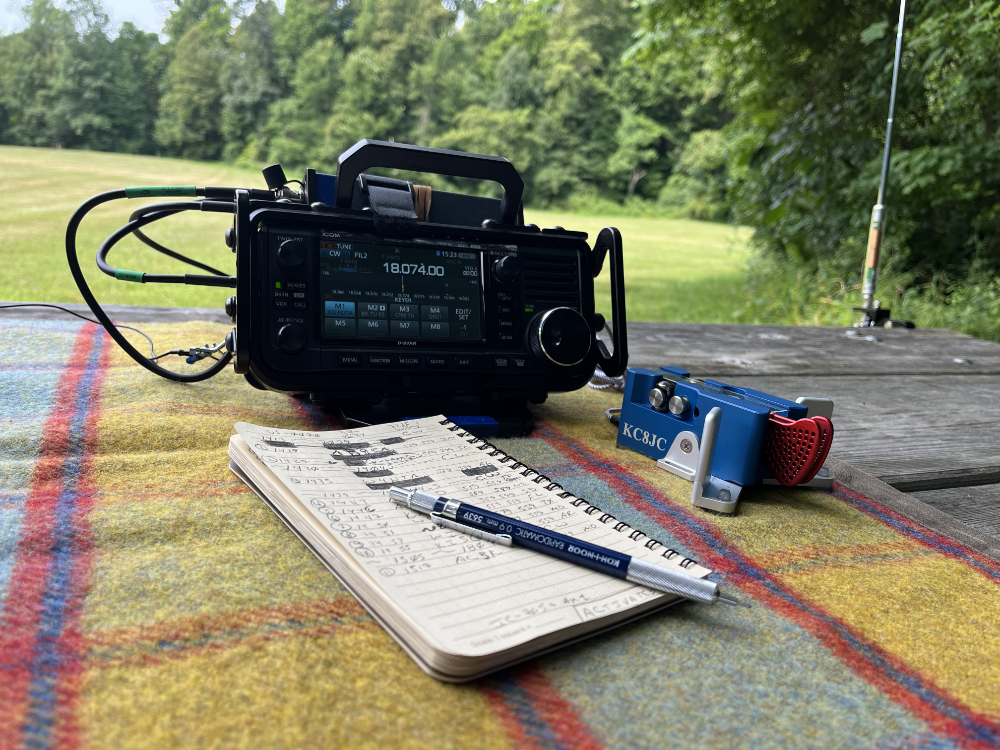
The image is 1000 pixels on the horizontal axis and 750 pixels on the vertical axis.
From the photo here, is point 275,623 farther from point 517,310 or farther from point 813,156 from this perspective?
point 813,156

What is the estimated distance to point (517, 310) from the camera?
80cm

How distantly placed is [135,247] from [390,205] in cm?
142

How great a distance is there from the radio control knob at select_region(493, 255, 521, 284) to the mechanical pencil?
0.35 m

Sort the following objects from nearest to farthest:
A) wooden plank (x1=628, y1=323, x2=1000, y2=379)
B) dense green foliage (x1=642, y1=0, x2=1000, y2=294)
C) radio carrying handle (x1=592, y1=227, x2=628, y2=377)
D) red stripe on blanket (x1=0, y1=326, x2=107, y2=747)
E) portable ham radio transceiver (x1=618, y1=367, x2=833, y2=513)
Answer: red stripe on blanket (x1=0, y1=326, x2=107, y2=747) → portable ham radio transceiver (x1=618, y1=367, x2=833, y2=513) → radio carrying handle (x1=592, y1=227, x2=628, y2=377) → wooden plank (x1=628, y1=323, x2=1000, y2=379) → dense green foliage (x1=642, y1=0, x2=1000, y2=294)

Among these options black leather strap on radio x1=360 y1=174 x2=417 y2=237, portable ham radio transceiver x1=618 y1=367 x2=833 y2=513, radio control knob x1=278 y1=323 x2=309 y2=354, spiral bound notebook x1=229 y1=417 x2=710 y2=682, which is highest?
black leather strap on radio x1=360 y1=174 x2=417 y2=237

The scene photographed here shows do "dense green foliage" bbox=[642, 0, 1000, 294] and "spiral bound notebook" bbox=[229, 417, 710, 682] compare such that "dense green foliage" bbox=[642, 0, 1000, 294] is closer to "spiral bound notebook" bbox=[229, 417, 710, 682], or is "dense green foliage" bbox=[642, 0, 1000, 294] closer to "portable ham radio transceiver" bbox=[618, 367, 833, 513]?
"portable ham radio transceiver" bbox=[618, 367, 833, 513]

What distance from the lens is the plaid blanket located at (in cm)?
31

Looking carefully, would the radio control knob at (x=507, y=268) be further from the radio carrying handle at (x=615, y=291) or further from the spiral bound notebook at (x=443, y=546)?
the spiral bound notebook at (x=443, y=546)

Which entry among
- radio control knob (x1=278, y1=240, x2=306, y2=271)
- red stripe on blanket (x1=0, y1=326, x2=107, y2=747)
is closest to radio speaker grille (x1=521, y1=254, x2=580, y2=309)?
radio control knob (x1=278, y1=240, x2=306, y2=271)

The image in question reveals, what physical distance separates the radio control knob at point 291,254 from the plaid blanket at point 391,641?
21 centimetres

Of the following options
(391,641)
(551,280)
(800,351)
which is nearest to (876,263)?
(800,351)

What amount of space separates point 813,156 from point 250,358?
3.77 metres

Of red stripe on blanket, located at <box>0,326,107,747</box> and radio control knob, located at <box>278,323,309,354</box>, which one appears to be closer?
red stripe on blanket, located at <box>0,326,107,747</box>

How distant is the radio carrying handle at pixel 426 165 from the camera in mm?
732
